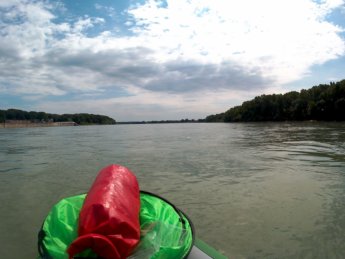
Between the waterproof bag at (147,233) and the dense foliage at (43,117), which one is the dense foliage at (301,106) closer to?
the waterproof bag at (147,233)

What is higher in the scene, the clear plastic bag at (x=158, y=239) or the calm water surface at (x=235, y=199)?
the clear plastic bag at (x=158, y=239)

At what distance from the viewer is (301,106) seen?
94.6 meters

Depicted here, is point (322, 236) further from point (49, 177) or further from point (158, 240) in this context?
point (49, 177)

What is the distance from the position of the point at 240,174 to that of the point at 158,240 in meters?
7.78

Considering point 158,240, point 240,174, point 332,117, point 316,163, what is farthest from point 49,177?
point 332,117

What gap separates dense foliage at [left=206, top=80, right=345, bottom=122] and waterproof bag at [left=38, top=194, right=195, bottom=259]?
84.8m

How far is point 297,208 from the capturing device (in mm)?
6715

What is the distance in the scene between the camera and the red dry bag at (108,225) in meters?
2.84

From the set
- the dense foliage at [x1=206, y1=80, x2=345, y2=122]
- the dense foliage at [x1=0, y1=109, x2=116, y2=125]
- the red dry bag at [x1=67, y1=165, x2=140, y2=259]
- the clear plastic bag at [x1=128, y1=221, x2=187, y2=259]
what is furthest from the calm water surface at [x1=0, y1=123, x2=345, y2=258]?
the dense foliage at [x1=0, y1=109, x2=116, y2=125]

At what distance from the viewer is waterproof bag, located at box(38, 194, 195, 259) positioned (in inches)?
125

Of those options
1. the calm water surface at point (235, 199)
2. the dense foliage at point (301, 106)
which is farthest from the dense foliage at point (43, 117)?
the calm water surface at point (235, 199)

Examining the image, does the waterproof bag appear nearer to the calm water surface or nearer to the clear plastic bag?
the clear plastic bag

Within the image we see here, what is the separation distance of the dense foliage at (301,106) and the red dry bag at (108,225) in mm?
85542

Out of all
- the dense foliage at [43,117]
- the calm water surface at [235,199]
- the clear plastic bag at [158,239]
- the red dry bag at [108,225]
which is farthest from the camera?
the dense foliage at [43,117]
